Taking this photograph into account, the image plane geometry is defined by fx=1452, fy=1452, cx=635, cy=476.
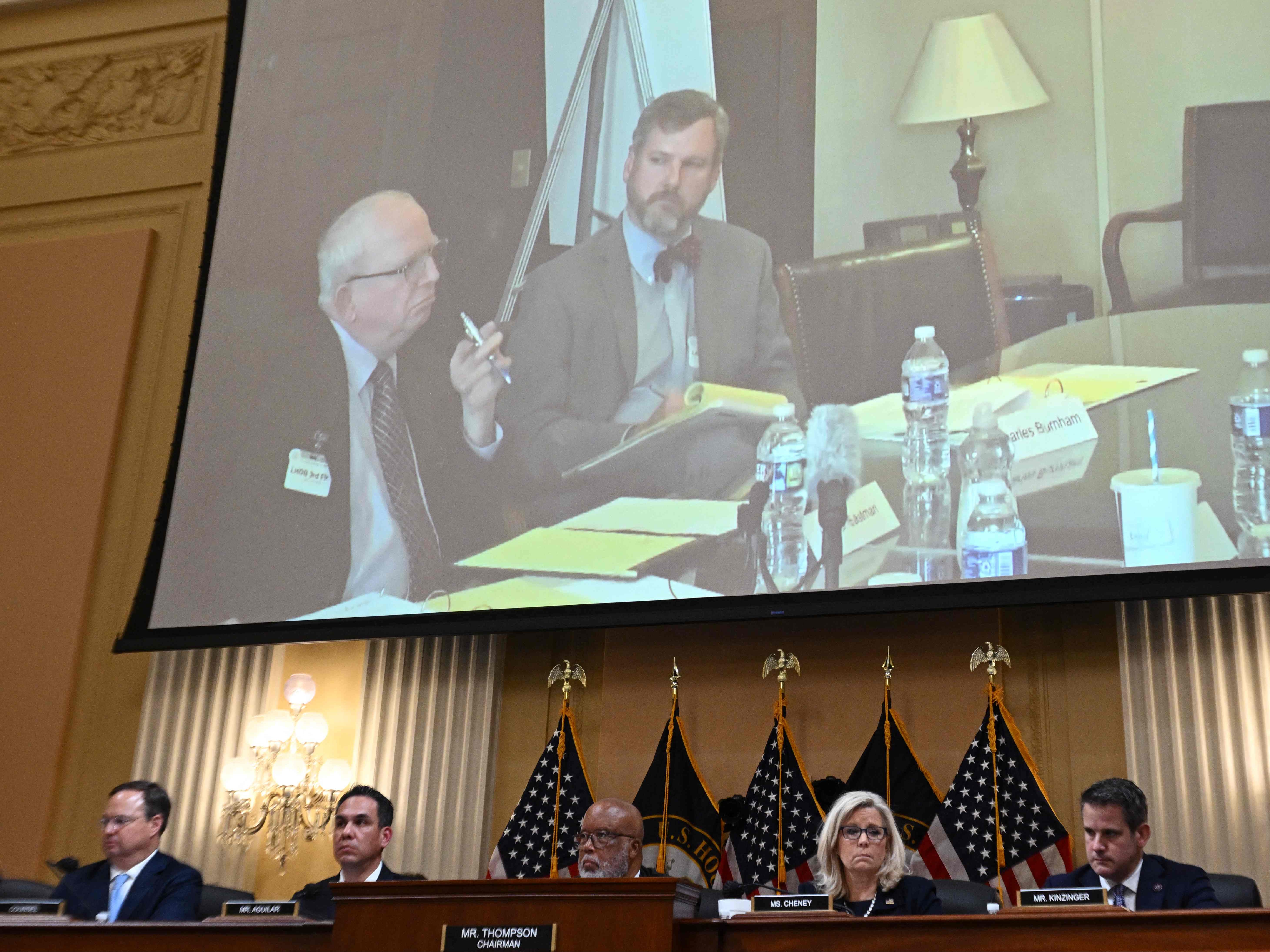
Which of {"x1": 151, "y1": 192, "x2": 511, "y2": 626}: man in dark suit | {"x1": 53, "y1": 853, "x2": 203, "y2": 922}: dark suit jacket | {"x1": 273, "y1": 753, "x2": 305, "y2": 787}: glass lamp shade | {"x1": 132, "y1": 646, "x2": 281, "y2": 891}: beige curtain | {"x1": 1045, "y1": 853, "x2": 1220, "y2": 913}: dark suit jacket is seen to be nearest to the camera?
{"x1": 1045, "y1": 853, "x2": 1220, "y2": 913}: dark suit jacket

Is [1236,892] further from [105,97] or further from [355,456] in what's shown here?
[105,97]

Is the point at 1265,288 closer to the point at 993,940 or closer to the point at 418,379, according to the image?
the point at 993,940

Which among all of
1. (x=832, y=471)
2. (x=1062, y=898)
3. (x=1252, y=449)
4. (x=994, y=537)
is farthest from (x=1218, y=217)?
(x=1062, y=898)

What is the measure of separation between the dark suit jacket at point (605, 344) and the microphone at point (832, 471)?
0.16 meters

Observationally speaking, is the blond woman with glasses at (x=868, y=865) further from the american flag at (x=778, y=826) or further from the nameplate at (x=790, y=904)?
the american flag at (x=778, y=826)

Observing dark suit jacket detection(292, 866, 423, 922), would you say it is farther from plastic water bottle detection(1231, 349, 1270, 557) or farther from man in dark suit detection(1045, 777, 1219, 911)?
plastic water bottle detection(1231, 349, 1270, 557)

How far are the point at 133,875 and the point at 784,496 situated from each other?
8.94 feet

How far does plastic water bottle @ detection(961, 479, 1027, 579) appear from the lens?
530cm

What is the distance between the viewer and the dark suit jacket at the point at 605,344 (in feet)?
19.9

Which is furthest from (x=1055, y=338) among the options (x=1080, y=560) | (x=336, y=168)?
(x=336, y=168)

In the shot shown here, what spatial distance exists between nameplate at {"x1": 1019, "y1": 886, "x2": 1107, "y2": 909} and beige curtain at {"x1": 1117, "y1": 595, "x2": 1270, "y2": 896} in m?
2.13

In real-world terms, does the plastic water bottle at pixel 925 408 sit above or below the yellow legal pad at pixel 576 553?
above

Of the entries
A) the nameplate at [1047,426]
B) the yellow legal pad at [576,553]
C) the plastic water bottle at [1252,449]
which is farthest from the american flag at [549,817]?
the plastic water bottle at [1252,449]

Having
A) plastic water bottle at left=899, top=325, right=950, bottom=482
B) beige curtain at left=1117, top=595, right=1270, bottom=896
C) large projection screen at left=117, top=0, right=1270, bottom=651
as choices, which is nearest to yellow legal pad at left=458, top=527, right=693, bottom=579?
large projection screen at left=117, top=0, right=1270, bottom=651
